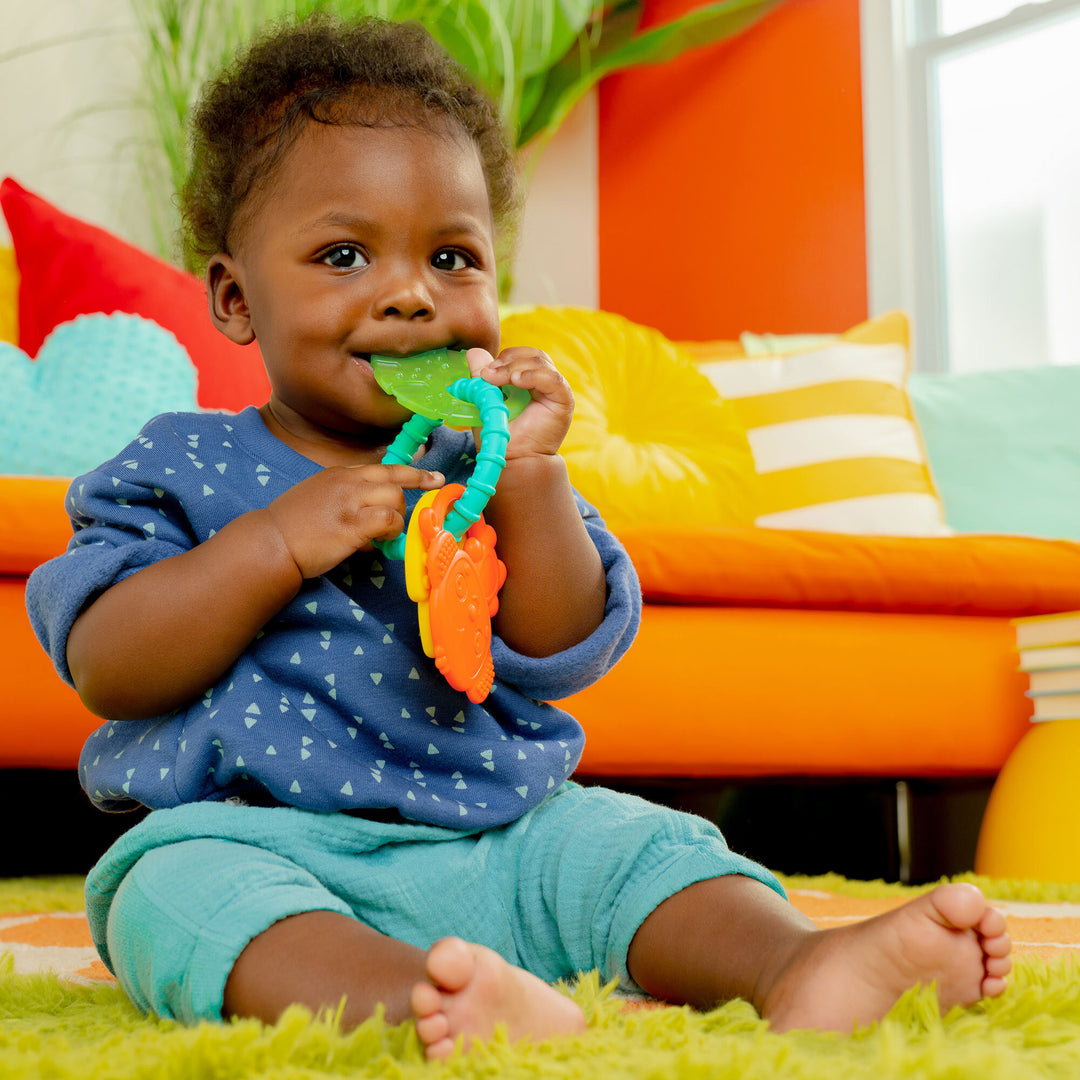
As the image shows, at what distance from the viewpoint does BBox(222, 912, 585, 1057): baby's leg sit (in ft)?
1.65

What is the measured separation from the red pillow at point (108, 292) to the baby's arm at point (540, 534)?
93cm

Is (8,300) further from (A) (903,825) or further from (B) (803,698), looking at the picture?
(A) (903,825)

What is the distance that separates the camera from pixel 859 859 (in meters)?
1.45

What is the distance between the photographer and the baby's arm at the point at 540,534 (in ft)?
2.64

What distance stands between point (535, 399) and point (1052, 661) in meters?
0.77

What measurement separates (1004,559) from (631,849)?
859 mm

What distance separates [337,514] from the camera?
0.74m

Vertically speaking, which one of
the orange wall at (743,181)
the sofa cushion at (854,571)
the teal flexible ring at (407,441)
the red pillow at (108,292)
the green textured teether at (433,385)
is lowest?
the sofa cushion at (854,571)

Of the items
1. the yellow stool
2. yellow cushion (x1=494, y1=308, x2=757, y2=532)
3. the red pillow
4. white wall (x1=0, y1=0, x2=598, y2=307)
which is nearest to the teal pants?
the yellow stool

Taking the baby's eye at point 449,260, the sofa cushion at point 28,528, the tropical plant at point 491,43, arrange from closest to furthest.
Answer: the baby's eye at point 449,260, the sofa cushion at point 28,528, the tropical plant at point 491,43

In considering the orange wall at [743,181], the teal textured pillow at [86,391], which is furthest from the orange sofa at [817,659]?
the orange wall at [743,181]

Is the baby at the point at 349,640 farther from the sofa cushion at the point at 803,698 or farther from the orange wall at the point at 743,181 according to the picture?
the orange wall at the point at 743,181

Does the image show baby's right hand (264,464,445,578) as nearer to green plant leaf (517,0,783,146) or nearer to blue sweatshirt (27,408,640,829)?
blue sweatshirt (27,408,640,829)

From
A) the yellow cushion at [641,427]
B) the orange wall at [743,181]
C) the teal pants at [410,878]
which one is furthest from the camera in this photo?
the orange wall at [743,181]
